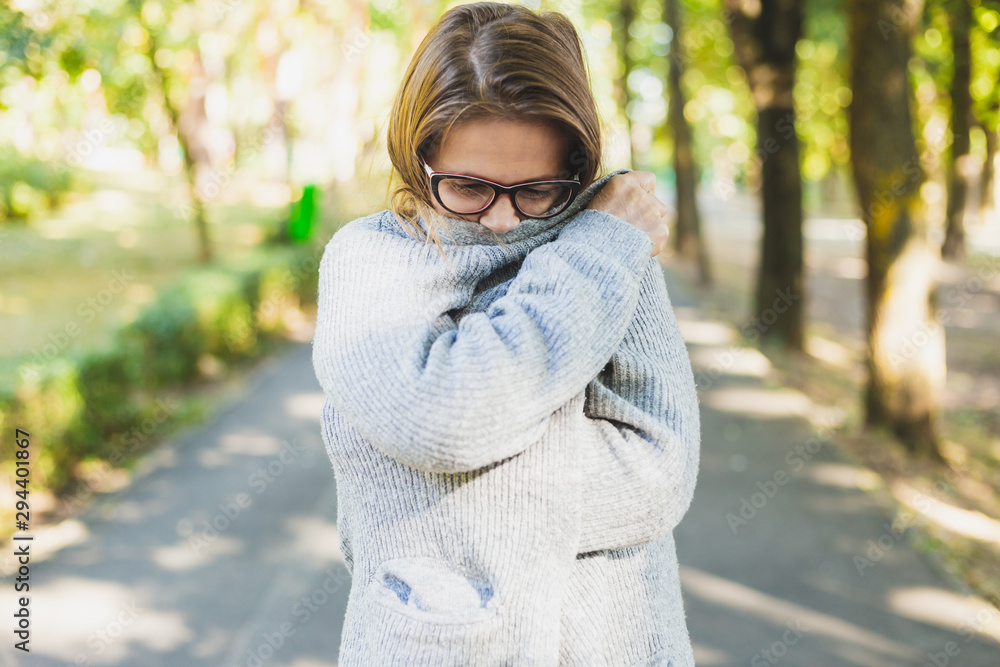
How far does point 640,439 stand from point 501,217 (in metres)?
0.45

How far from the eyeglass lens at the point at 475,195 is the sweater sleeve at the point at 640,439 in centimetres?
23

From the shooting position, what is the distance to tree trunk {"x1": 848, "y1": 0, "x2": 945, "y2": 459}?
20.8ft

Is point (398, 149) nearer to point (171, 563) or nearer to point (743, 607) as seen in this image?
point (743, 607)

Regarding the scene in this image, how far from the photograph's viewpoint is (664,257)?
72.5 feet

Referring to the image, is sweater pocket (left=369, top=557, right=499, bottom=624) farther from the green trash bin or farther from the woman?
the green trash bin

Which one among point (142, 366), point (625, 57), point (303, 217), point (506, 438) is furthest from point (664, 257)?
point (506, 438)

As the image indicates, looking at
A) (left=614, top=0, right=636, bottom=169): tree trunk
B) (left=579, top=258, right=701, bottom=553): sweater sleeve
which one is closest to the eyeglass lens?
(left=579, top=258, right=701, bottom=553): sweater sleeve

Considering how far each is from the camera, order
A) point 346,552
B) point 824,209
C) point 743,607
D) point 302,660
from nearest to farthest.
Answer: point 346,552 < point 302,660 < point 743,607 < point 824,209

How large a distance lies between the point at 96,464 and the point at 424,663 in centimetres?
606

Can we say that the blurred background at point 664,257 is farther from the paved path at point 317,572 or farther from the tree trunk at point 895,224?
the paved path at point 317,572

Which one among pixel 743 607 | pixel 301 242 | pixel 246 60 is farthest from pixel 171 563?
pixel 246 60

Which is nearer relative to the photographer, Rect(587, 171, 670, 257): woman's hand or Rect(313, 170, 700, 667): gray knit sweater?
Rect(313, 170, 700, 667): gray knit sweater

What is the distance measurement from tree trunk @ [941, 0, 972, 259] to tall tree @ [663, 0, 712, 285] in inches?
194

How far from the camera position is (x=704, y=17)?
752 inches
